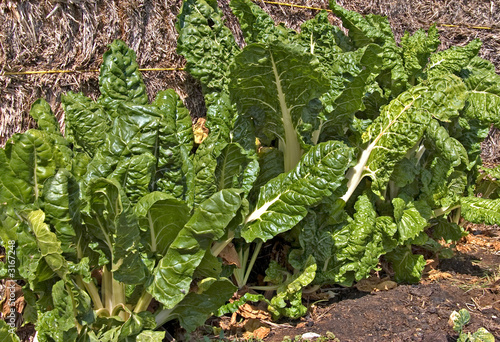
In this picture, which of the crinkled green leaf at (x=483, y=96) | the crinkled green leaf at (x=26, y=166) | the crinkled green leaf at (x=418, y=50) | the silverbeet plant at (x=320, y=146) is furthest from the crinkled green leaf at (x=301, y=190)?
the crinkled green leaf at (x=483, y=96)

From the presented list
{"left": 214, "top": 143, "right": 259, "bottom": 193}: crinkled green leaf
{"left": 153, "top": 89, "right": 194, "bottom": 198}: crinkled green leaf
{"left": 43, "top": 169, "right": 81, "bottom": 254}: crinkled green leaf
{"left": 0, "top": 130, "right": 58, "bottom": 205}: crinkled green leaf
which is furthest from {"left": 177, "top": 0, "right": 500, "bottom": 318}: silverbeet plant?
{"left": 0, "top": 130, "right": 58, "bottom": 205}: crinkled green leaf

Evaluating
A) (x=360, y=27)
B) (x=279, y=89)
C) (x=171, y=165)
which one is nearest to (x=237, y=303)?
(x=171, y=165)

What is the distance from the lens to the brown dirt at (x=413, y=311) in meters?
2.70

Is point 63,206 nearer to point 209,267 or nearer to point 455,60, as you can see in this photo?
point 209,267

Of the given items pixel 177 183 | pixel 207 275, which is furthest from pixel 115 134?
pixel 207 275

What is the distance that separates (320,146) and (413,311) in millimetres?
1219

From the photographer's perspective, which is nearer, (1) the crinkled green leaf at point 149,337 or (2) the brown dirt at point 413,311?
(1) the crinkled green leaf at point 149,337

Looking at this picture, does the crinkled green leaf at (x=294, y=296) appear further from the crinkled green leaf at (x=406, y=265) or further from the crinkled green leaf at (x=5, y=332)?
the crinkled green leaf at (x=5, y=332)

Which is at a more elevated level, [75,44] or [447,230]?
[75,44]

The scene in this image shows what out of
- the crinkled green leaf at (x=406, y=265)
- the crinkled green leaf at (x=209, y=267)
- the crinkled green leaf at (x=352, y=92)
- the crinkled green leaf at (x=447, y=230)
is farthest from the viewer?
the crinkled green leaf at (x=447, y=230)

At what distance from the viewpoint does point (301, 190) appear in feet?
8.41

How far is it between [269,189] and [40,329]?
1.36 metres

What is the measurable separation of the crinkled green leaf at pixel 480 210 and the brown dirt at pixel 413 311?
476 mm

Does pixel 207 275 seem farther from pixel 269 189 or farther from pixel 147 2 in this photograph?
pixel 147 2
